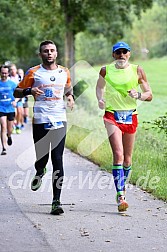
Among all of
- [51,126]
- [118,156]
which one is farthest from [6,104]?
[118,156]

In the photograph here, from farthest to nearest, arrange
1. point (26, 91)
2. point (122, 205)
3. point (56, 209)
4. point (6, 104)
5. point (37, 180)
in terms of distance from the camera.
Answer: point (6, 104) → point (37, 180) → point (26, 91) → point (122, 205) → point (56, 209)

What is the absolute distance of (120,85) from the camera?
939 cm

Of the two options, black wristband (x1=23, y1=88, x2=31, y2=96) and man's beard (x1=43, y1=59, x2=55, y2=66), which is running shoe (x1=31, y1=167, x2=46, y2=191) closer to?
black wristband (x1=23, y1=88, x2=31, y2=96)

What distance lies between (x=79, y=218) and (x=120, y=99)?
63.9 inches

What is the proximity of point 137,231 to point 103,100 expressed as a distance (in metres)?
2.04

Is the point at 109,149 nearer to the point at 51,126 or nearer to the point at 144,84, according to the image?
the point at 144,84

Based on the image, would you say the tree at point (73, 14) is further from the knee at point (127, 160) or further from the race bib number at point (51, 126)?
the race bib number at point (51, 126)

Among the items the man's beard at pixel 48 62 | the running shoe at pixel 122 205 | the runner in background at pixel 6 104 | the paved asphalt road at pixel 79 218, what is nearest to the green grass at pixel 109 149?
the paved asphalt road at pixel 79 218

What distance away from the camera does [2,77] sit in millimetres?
16797

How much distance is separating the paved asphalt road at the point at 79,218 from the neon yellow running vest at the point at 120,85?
4.31ft

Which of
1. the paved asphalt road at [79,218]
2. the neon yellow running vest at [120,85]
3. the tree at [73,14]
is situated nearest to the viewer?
the paved asphalt road at [79,218]

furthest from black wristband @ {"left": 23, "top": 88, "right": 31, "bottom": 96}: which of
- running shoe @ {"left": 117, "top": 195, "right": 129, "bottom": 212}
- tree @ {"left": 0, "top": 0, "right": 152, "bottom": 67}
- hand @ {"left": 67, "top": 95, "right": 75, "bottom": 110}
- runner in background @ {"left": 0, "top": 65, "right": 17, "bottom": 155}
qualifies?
tree @ {"left": 0, "top": 0, "right": 152, "bottom": 67}

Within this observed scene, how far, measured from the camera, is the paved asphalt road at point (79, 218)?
742cm

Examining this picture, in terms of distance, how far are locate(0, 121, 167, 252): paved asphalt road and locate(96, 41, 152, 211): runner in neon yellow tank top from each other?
0.58 m
